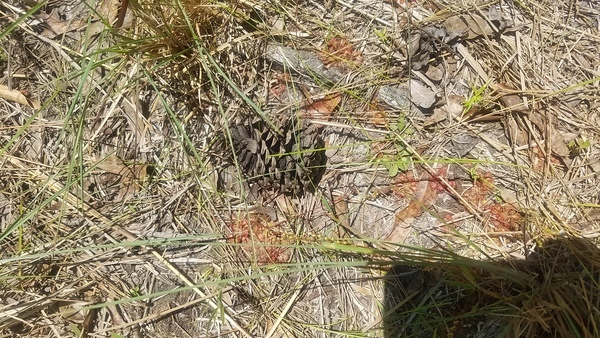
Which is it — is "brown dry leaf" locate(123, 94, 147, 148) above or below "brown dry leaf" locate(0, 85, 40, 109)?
above

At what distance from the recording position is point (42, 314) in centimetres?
180

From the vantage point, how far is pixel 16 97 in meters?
1.90

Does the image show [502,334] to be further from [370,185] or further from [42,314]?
[42,314]

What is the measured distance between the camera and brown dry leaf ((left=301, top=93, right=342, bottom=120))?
1.87m

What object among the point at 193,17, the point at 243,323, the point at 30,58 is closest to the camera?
the point at 193,17

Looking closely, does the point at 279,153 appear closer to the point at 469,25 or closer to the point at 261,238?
the point at 261,238

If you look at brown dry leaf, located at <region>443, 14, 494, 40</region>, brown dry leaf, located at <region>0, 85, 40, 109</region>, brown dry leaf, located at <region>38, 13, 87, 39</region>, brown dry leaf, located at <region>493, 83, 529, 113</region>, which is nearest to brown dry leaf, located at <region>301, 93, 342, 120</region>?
brown dry leaf, located at <region>443, 14, 494, 40</region>

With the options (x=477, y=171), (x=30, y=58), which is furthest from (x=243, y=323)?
(x=30, y=58)

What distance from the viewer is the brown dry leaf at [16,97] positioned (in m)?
1.90

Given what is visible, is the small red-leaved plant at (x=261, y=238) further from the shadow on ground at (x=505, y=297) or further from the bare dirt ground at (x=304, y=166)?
the shadow on ground at (x=505, y=297)

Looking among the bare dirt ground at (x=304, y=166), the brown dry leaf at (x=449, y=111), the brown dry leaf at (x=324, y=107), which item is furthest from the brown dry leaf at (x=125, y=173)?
the brown dry leaf at (x=449, y=111)

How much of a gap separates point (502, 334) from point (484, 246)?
1.06ft

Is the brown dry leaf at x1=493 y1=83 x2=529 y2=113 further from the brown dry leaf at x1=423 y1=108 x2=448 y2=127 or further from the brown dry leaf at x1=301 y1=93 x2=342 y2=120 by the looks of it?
the brown dry leaf at x1=301 y1=93 x2=342 y2=120

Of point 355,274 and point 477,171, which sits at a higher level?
point 477,171
